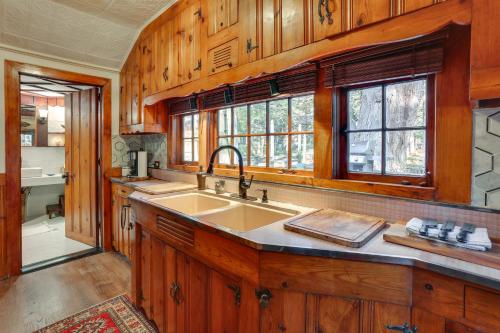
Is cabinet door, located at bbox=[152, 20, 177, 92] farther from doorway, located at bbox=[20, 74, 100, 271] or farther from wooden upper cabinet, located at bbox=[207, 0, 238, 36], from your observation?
doorway, located at bbox=[20, 74, 100, 271]

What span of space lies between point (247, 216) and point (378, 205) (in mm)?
821

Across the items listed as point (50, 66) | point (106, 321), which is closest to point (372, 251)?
point (106, 321)

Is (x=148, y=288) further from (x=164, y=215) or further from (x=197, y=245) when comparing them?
(x=197, y=245)

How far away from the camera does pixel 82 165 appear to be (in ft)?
11.2

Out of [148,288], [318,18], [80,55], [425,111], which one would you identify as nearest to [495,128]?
[425,111]

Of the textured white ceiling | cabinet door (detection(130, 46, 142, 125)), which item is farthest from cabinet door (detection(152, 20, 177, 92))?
cabinet door (detection(130, 46, 142, 125))

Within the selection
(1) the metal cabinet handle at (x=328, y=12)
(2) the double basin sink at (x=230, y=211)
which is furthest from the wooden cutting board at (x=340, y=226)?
(1) the metal cabinet handle at (x=328, y=12)

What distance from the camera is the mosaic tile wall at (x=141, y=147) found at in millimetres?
3104

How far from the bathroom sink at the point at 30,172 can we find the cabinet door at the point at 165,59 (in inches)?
128

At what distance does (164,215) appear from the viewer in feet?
5.19

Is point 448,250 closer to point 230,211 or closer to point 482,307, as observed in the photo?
point 482,307

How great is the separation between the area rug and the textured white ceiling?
2.67 m

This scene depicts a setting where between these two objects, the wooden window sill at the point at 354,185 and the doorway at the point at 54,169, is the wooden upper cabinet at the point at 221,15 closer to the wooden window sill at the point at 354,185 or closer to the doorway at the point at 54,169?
the wooden window sill at the point at 354,185

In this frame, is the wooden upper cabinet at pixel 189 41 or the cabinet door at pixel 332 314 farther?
the wooden upper cabinet at pixel 189 41
